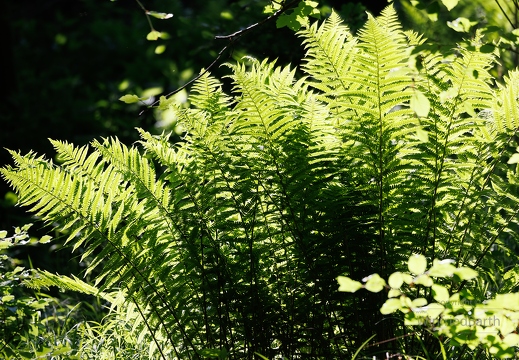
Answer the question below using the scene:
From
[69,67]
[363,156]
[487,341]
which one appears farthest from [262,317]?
[69,67]

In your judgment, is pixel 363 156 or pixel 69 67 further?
pixel 69 67

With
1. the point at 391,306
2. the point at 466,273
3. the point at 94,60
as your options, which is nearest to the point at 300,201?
the point at 391,306

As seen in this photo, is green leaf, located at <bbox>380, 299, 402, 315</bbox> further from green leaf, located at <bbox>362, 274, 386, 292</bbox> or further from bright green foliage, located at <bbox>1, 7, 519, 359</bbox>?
bright green foliage, located at <bbox>1, 7, 519, 359</bbox>

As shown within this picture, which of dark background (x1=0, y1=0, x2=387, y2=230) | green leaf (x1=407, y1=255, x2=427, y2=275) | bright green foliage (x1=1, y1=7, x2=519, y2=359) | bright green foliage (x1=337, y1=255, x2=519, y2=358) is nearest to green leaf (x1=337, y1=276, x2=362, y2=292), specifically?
bright green foliage (x1=337, y1=255, x2=519, y2=358)

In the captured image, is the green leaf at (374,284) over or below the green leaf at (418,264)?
below

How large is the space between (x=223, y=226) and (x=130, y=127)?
13.9 feet

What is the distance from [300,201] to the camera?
7.09 ft

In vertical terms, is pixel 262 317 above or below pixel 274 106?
below

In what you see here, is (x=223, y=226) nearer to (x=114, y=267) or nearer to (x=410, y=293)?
(x=114, y=267)

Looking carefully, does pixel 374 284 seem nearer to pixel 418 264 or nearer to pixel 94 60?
pixel 418 264

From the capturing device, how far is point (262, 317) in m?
2.20

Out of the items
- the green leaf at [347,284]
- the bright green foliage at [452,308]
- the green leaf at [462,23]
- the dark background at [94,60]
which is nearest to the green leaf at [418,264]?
the bright green foliage at [452,308]

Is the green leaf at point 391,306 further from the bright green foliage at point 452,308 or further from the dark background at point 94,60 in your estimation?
the dark background at point 94,60

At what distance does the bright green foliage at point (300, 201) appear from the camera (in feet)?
7.00
